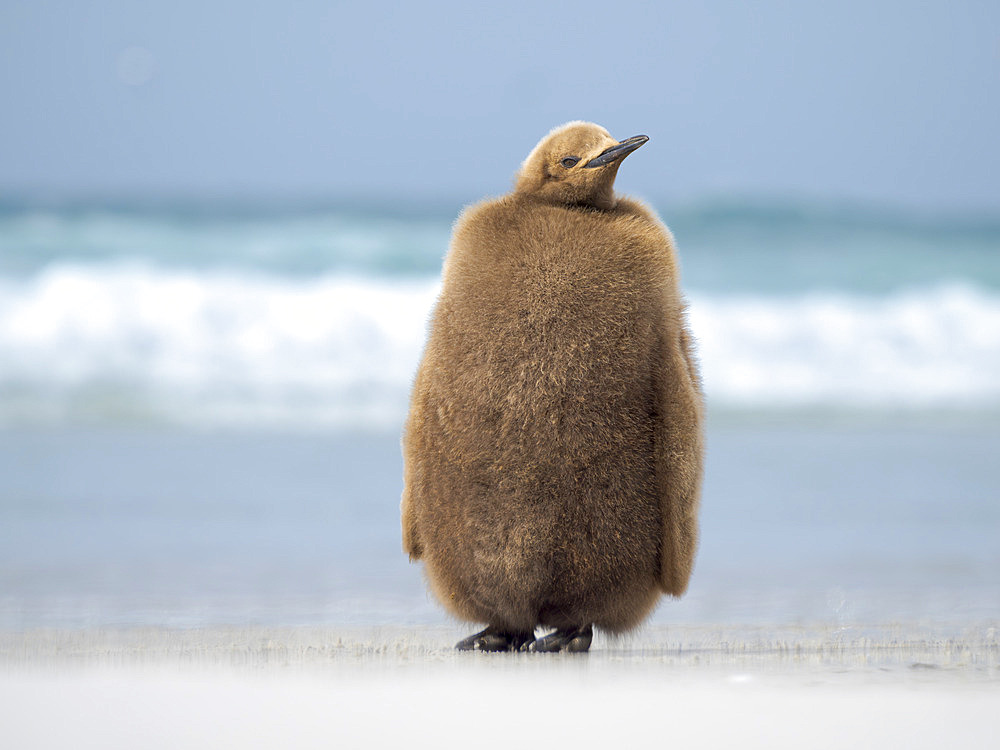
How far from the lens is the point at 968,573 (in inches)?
112

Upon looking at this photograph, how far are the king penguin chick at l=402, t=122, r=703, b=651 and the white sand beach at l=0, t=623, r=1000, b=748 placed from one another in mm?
101

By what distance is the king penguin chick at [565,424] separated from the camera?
1.64 m

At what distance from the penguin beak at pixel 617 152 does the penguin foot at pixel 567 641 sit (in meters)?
0.70

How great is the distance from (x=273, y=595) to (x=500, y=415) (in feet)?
3.44

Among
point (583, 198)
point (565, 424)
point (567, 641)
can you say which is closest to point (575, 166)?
point (583, 198)

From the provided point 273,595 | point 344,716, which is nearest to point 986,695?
point 344,716

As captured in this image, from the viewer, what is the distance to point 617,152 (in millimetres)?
1686

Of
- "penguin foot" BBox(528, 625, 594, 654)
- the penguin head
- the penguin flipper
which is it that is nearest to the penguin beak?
the penguin head

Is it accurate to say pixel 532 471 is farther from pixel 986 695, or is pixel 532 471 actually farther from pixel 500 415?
pixel 986 695

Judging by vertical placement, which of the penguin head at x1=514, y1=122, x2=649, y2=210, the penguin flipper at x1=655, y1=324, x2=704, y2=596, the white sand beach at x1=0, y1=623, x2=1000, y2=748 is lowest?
the white sand beach at x1=0, y1=623, x2=1000, y2=748

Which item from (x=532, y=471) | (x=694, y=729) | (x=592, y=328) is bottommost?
(x=694, y=729)

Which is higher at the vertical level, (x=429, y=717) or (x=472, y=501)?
(x=472, y=501)

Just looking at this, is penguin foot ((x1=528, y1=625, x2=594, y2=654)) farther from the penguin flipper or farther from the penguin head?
the penguin head

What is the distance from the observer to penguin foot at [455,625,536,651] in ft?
5.66
